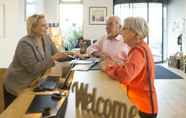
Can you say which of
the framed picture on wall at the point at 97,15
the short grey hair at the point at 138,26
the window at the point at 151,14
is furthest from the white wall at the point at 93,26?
the short grey hair at the point at 138,26

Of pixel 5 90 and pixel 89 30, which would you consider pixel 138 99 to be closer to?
pixel 5 90

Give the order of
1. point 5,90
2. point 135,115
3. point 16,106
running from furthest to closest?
point 5,90
point 16,106
point 135,115

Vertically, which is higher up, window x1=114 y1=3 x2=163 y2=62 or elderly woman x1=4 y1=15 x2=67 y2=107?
window x1=114 y1=3 x2=163 y2=62

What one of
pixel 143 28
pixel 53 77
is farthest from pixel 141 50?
pixel 53 77

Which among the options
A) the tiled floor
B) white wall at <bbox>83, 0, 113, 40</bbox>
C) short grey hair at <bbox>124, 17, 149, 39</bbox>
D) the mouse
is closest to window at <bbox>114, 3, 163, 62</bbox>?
white wall at <bbox>83, 0, 113, 40</bbox>

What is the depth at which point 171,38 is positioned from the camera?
43.4ft

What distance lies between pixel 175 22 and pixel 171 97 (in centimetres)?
636

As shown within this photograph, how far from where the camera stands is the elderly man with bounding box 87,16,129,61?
12.4 feet

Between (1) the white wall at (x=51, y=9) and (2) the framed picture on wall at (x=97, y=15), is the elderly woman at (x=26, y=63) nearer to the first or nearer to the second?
(1) the white wall at (x=51, y=9)

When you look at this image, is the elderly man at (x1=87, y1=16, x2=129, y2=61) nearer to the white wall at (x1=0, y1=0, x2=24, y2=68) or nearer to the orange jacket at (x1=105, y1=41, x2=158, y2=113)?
the orange jacket at (x1=105, y1=41, x2=158, y2=113)

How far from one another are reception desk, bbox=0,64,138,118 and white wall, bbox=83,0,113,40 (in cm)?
1024

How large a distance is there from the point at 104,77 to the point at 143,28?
0.64 meters

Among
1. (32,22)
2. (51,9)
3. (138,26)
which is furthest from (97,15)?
(138,26)

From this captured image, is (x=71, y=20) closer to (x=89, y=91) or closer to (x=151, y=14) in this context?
(x=151, y=14)
